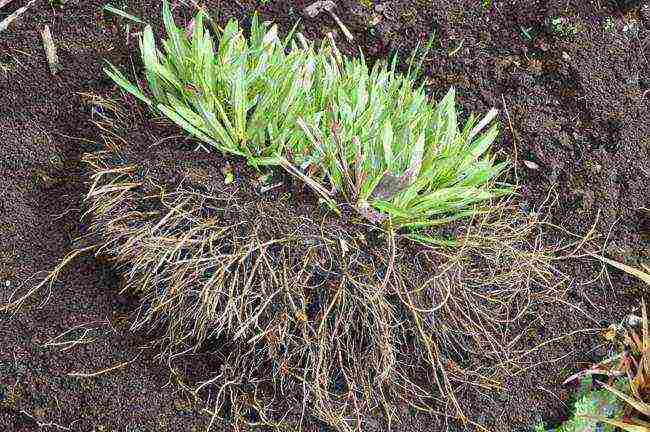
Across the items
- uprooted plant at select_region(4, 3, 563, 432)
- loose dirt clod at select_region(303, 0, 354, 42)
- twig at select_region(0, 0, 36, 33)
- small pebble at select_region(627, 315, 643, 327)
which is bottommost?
small pebble at select_region(627, 315, 643, 327)

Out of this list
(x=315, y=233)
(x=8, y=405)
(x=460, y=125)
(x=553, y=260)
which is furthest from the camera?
(x=460, y=125)

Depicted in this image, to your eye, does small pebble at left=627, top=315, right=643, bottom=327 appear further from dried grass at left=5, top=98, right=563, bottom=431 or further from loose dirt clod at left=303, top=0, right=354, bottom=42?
loose dirt clod at left=303, top=0, right=354, bottom=42

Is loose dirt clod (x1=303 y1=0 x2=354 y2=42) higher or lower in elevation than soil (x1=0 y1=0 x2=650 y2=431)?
higher

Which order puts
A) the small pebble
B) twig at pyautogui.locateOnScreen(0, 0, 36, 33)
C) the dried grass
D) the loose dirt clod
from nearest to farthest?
the dried grass
the small pebble
twig at pyautogui.locateOnScreen(0, 0, 36, 33)
the loose dirt clod

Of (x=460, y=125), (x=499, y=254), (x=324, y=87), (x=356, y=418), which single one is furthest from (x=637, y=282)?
(x=324, y=87)

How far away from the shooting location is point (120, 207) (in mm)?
2219

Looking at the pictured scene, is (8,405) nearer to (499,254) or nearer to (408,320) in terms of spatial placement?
(408,320)

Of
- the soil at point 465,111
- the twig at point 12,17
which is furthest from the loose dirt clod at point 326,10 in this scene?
the twig at point 12,17

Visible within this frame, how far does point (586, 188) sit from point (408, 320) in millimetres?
902

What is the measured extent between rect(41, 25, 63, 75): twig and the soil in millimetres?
28

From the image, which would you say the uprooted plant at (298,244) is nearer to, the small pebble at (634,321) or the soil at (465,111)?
the soil at (465,111)

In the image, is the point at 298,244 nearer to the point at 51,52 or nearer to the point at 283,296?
the point at 283,296

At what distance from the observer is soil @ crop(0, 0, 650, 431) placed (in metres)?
2.14

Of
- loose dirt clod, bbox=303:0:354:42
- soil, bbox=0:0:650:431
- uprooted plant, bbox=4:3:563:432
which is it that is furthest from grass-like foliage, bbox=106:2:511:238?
loose dirt clod, bbox=303:0:354:42
